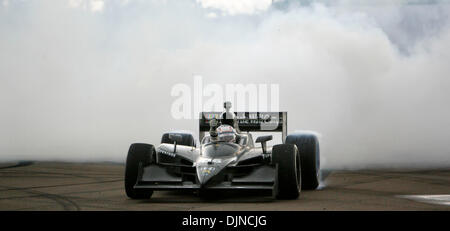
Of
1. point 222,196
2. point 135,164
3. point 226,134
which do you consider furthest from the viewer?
point 226,134

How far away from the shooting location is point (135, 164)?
10008mm

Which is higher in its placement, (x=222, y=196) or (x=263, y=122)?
(x=263, y=122)

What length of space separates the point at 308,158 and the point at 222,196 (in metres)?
1.99

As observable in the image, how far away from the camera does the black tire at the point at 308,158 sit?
11797mm

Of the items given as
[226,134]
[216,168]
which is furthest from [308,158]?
[216,168]

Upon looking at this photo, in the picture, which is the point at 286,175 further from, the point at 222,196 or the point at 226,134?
the point at 226,134

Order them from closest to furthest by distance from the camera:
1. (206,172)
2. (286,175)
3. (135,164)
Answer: (206,172) < (286,175) < (135,164)

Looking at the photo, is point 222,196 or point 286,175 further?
point 222,196

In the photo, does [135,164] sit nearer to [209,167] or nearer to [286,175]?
[209,167]

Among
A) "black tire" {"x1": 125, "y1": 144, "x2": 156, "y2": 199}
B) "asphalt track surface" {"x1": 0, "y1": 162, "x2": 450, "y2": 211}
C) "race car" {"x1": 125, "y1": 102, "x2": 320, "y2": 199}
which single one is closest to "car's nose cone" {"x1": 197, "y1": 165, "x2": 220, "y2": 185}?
"race car" {"x1": 125, "y1": 102, "x2": 320, "y2": 199}

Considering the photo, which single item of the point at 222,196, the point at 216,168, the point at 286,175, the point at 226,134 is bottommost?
the point at 222,196
